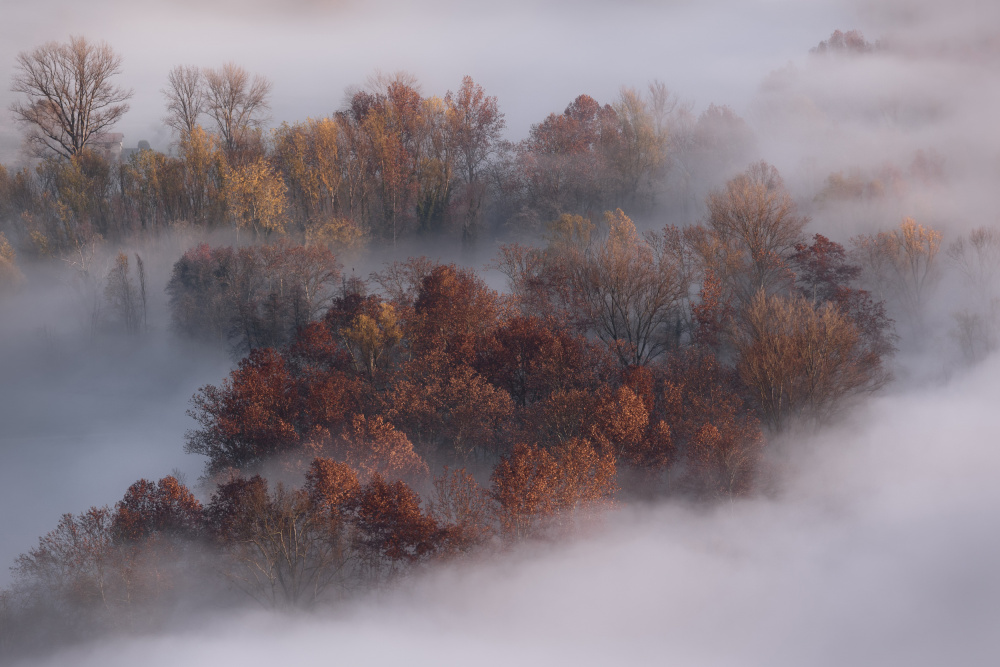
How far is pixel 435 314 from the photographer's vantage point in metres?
55.8

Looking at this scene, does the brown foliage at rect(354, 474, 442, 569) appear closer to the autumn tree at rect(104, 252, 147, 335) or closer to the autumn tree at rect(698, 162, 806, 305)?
the autumn tree at rect(698, 162, 806, 305)

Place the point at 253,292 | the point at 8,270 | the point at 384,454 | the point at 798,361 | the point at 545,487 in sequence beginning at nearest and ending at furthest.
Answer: the point at 545,487
the point at 384,454
the point at 798,361
the point at 253,292
the point at 8,270

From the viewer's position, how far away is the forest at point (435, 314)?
43.0m

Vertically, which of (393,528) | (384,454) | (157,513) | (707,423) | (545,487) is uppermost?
(384,454)

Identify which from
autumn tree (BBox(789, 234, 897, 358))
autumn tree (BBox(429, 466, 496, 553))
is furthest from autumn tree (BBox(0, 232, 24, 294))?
autumn tree (BBox(789, 234, 897, 358))

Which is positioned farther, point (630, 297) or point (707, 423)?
point (630, 297)

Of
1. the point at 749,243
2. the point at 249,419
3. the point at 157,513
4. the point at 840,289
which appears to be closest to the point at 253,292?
the point at 249,419

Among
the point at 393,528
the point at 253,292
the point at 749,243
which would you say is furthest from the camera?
the point at 253,292

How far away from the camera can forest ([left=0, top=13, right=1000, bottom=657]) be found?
43.0 meters

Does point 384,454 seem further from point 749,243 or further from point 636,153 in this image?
point 636,153

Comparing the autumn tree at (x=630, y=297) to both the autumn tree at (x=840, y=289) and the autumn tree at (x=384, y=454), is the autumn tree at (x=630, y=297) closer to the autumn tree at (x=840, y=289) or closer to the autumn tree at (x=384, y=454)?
the autumn tree at (x=840, y=289)

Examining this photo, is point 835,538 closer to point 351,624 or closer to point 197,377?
point 351,624

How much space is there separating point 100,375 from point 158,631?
87.6 feet

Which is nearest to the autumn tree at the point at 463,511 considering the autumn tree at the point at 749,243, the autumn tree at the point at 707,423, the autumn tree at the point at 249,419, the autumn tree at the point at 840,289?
the autumn tree at the point at 249,419
